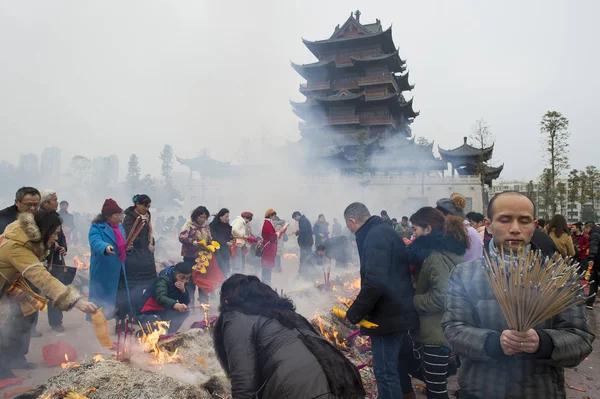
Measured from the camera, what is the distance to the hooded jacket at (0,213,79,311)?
9.18ft

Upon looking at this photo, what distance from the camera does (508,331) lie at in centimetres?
142

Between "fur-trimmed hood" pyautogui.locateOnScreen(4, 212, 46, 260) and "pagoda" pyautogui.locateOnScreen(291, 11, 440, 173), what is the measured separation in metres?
24.3

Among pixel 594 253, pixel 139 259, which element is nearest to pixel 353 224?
pixel 139 259

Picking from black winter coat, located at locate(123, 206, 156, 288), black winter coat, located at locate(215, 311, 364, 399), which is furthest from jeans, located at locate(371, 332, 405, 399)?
black winter coat, located at locate(123, 206, 156, 288)

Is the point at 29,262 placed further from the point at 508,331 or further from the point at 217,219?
the point at 217,219

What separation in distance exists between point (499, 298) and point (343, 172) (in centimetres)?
2559

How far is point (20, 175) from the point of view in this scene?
13016 mm

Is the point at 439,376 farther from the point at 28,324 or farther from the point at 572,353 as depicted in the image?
the point at 28,324

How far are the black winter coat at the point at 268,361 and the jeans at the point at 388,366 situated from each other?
1159 millimetres

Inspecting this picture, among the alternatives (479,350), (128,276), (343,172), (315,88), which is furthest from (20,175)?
(315,88)

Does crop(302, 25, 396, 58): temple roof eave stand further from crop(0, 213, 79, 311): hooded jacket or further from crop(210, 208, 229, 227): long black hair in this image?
crop(0, 213, 79, 311): hooded jacket

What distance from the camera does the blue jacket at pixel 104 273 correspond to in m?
4.16

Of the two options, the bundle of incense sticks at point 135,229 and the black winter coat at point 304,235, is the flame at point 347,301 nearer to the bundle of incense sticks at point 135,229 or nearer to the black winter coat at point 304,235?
the bundle of incense sticks at point 135,229

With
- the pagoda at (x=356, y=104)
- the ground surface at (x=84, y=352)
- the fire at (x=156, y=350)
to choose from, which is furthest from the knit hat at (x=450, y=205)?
the pagoda at (x=356, y=104)
